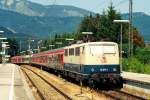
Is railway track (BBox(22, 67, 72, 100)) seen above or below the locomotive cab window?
below

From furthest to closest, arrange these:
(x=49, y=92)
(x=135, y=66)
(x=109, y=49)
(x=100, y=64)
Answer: (x=135, y=66)
(x=109, y=49)
(x=100, y=64)
(x=49, y=92)

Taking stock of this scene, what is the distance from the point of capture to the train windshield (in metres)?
32.4

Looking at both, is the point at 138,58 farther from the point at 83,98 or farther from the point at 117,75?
the point at 83,98

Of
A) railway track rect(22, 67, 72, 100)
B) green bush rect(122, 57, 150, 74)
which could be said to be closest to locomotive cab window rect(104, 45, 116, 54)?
railway track rect(22, 67, 72, 100)

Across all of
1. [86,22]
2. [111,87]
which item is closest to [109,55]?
[111,87]

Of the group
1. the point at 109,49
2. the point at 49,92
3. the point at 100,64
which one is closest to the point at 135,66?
the point at 109,49

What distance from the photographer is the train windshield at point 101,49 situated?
106 ft

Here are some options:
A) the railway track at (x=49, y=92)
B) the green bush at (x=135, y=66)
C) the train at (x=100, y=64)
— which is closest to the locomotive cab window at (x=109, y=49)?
the train at (x=100, y=64)

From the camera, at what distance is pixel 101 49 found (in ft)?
107

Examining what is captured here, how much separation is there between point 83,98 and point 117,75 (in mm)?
5453

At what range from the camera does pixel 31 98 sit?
2639 centimetres

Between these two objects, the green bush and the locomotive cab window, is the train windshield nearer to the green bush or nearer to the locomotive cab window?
the locomotive cab window

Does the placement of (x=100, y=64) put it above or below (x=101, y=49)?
below

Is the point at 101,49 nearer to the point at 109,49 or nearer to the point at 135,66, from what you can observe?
the point at 109,49
